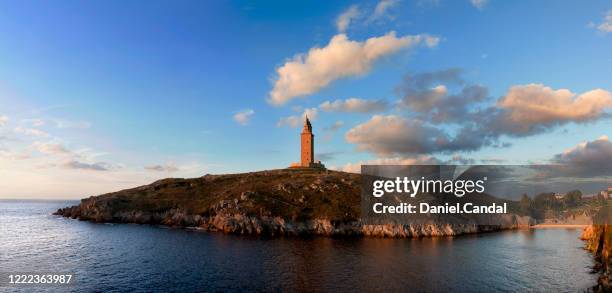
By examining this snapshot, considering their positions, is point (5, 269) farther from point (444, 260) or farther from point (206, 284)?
point (444, 260)

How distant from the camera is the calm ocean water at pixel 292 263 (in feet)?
192

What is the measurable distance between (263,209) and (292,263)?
61.4m

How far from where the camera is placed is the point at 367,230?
4823 inches

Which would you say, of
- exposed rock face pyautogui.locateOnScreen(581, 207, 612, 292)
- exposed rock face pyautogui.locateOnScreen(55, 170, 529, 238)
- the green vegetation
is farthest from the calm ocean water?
the green vegetation

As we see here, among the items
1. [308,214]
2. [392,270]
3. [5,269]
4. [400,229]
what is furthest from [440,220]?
[5,269]

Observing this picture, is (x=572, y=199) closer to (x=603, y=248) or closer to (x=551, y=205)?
(x=551, y=205)

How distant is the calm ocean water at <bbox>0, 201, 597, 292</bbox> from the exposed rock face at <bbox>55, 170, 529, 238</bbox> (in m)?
13.5

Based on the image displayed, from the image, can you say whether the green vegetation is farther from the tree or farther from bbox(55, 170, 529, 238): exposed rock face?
bbox(55, 170, 529, 238): exposed rock face

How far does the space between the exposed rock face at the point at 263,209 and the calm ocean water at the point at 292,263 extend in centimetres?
1354

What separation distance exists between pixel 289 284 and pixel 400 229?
72782mm

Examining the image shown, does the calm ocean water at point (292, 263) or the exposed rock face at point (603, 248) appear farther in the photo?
the calm ocean water at point (292, 263)

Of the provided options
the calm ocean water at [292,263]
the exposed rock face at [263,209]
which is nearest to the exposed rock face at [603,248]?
the calm ocean water at [292,263]

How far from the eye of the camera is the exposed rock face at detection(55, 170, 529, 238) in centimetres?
12331

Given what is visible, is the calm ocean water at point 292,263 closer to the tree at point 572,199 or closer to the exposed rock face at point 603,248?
the exposed rock face at point 603,248
